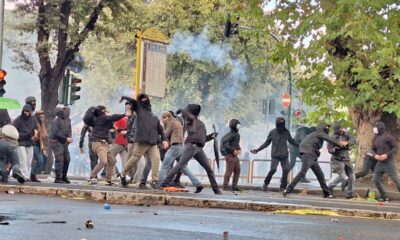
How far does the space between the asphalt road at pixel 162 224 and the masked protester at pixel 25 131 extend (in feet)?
14.8

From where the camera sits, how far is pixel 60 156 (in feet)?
68.7

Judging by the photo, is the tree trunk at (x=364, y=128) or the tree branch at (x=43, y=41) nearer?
the tree trunk at (x=364, y=128)

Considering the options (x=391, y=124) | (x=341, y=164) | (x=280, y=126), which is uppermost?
(x=391, y=124)

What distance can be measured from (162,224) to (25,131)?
10.00 m

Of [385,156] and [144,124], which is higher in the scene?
[144,124]

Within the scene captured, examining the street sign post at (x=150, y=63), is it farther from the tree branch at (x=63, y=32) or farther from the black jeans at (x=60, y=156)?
the tree branch at (x=63, y=32)

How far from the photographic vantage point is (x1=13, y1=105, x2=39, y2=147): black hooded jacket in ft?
68.8

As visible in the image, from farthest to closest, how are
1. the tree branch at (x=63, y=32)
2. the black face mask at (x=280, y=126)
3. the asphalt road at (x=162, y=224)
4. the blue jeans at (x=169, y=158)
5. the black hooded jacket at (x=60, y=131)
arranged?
the tree branch at (x=63, y=32) → the black face mask at (x=280, y=126) → the black hooded jacket at (x=60, y=131) → the blue jeans at (x=169, y=158) → the asphalt road at (x=162, y=224)

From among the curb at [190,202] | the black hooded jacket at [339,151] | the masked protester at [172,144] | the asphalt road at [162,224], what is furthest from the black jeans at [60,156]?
the black hooded jacket at [339,151]

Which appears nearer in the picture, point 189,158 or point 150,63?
point 189,158

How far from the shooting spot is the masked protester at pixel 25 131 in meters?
20.7

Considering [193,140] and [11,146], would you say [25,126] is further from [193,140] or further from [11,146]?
[193,140]

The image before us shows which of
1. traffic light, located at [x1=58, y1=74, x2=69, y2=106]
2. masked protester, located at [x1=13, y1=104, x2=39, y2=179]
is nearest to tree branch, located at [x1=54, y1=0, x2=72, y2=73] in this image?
traffic light, located at [x1=58, y1=74, x2=69, y2=106]

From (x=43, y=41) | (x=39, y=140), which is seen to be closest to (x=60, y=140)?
(x=39, y=140)
